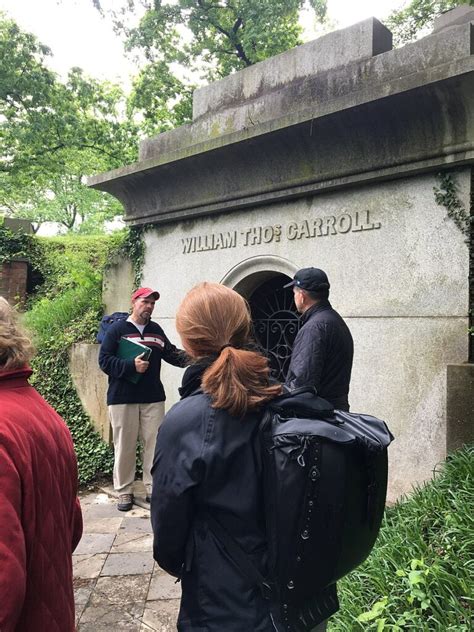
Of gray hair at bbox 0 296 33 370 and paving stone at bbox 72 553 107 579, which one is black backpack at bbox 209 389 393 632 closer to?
gray hair at bbox 0 296 33 370

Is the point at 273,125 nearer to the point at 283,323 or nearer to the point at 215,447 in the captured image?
A: the point at 283,323

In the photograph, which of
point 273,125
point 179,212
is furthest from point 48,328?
point 273,125

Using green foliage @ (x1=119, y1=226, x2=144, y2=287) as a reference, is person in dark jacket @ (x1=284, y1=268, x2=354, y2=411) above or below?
below

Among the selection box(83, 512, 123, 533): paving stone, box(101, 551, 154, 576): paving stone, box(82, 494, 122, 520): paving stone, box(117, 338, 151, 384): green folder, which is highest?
box(117, 338, 151, 384): green folder

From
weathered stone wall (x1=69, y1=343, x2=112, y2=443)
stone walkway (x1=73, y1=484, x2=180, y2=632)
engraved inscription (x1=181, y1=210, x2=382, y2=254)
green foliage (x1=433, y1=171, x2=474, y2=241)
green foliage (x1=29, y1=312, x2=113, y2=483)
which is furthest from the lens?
weathered stone wall (x1=69, y1=343, x2=112, y2=443)

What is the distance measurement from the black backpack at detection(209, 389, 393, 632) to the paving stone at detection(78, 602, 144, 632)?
1.98 meters

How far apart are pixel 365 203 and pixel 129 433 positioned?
3.15m

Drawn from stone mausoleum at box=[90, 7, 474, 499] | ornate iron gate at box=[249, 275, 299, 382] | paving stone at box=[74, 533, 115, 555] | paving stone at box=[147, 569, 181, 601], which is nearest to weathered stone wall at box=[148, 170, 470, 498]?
stone mausoleum at box=[90, 7, 474, 499]

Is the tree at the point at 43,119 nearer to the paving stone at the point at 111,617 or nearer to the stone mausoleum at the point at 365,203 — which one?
the stone mausoleum at the point at 365,203

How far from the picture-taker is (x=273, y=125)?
4.86 m

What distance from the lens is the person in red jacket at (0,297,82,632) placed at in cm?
144

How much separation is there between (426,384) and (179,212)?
3619 mm

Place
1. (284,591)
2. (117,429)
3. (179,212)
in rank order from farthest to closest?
(179,212) < (117,429) < (284,591)

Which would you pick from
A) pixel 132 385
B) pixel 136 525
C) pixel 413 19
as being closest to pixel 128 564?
pixel 136 525
